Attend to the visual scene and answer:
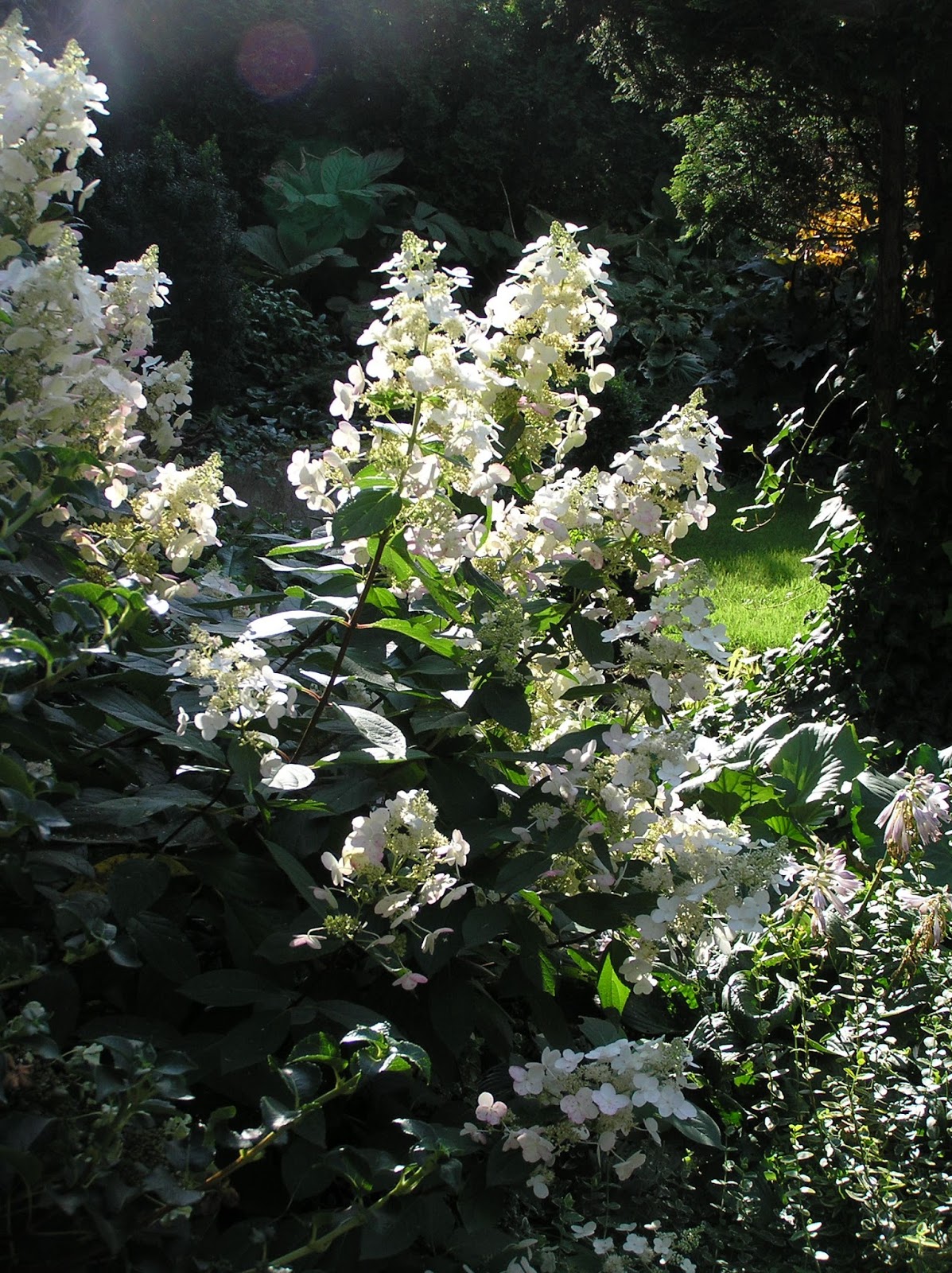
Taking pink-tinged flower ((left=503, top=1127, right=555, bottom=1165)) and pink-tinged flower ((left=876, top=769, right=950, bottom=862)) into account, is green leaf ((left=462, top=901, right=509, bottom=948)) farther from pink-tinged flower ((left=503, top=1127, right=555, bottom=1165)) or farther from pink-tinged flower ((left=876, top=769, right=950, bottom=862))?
pink-tinged flower ((left=876, top=769, right=950, bottom=862))

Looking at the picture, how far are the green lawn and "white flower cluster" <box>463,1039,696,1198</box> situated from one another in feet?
10.2

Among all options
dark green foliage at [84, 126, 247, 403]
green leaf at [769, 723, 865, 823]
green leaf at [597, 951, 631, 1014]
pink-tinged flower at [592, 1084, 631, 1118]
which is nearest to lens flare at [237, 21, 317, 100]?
dark green foliage at [84, 126, 247, 403]

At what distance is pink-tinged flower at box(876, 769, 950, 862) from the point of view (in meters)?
1.91

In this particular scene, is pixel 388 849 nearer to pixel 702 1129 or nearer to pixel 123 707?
pixel 123 707

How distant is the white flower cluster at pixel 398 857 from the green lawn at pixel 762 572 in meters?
3.18

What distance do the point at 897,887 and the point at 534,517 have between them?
1.28 m

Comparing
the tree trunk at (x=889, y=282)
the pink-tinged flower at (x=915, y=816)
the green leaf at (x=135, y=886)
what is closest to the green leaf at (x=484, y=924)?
the green leaf at (x=135, y=886)

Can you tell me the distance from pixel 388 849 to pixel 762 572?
A: 14.3 ft

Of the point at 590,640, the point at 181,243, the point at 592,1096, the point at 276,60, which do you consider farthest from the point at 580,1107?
the point at 276,60

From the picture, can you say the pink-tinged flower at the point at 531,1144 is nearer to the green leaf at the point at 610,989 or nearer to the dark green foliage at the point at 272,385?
the green leaf at the point at 610,989

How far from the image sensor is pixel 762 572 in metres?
5.42

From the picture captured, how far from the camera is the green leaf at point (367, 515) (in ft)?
4.39

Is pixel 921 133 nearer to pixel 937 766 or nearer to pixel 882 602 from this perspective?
pixel 882 602

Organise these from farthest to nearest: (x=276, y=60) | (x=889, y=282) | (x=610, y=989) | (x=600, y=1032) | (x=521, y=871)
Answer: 1. (x=276, y=60)
2. (x=889, y=282)
3. (x=610, y=989)
4. (x=600, y=1032)
5. (x=521, y=871)
